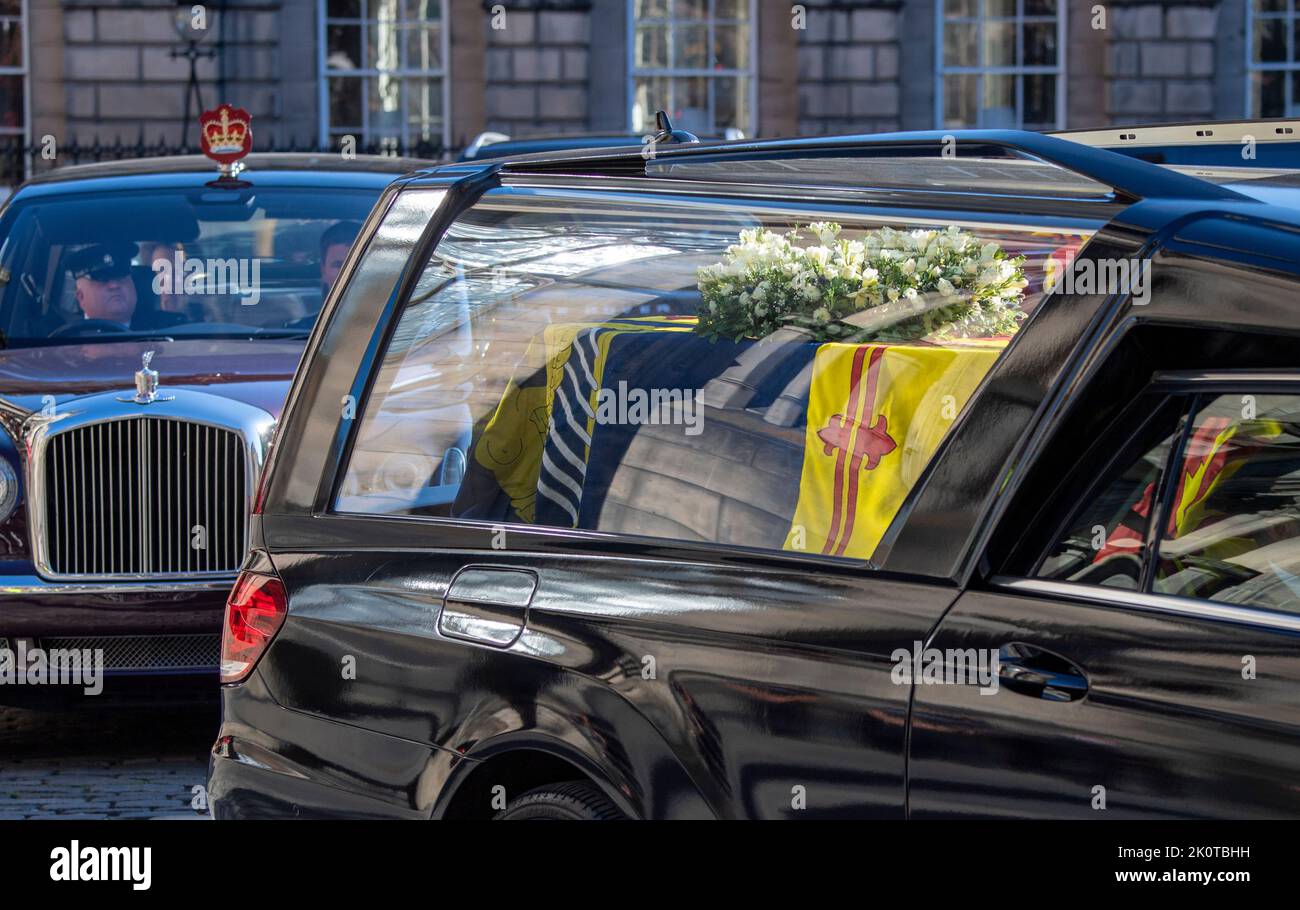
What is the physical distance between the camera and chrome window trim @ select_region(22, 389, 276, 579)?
21.0ft

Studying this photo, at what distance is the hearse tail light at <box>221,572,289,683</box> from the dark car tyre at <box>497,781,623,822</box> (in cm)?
74

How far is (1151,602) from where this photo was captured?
2.50m

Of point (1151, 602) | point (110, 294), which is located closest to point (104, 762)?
point (110, 294)

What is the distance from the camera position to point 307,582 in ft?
12.1

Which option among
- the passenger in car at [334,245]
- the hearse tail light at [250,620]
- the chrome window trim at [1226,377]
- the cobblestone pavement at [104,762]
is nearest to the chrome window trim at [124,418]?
the cobblestone pavement at [104,762]

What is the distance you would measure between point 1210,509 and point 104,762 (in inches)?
199

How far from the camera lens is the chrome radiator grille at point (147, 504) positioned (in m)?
6.49

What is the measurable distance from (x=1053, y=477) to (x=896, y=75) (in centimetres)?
2205

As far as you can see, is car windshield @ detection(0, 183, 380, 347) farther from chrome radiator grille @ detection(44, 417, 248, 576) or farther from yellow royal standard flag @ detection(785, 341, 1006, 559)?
yellow royal standard flag @ detection(785, 341, 1006, 559)

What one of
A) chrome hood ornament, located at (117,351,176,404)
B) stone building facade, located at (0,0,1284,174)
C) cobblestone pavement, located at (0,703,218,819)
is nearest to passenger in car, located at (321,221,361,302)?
chrome hood ornament, located at (117,351,176,404)

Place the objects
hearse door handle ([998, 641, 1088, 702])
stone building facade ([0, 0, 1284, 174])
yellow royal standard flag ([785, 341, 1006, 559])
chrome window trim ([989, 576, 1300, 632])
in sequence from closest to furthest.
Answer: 1. chrome window trim ([989, 576, 1300, 632])
2. hearse door handle ([998, 641, 1088, 702])
3. yellow royal standard flag ([785, 341, 1006, 559])
4. stone building facade ([0, 0, 1284, 174])

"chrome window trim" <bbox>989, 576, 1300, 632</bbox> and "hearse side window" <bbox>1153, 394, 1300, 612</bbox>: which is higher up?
"hearse side window" <bbox>1153, 394, 1300, 612</bbox>

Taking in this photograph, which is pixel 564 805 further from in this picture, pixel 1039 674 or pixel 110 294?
pixel 110 294
